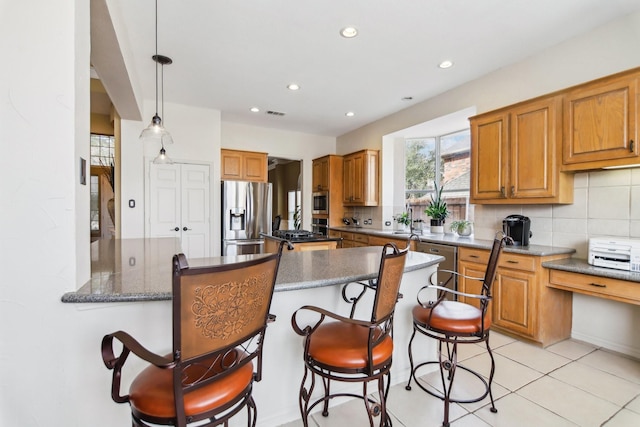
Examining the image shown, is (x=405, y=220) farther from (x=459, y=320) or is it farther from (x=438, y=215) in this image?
(x=459, y=320)

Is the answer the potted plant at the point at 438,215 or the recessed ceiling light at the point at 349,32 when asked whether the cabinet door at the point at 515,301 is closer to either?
the potted plant at the point at 438,215

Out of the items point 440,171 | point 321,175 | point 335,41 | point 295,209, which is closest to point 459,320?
point 335,41

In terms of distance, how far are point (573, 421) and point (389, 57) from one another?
10.8ft

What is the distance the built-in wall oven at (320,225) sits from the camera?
237 inches

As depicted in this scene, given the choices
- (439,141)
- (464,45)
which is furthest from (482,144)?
(439,141)

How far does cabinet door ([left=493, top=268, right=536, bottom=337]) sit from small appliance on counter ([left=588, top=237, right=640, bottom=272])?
469 millimetres

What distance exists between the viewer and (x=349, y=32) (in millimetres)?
2742

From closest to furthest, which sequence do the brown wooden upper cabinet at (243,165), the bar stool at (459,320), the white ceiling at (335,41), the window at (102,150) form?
the bar stool at (459,320)
the white ceiling at (335,41)
the brown wooden upper cabinet at (243,165)
the window at (102,150)

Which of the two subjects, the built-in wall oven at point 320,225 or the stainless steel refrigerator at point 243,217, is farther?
the built-in wall oven at point 320,225

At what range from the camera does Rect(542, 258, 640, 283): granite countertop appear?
85.0 inches

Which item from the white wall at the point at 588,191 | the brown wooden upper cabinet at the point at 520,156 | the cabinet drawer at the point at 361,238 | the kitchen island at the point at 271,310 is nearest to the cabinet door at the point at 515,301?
the white wall at the point at 588,191

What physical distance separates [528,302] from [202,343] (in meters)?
2.91

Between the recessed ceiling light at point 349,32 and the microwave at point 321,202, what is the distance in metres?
3.40

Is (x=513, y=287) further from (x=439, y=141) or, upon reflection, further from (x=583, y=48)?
(x=439, y=141)
